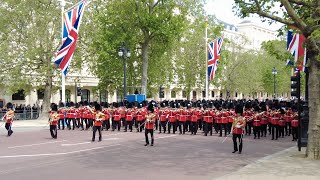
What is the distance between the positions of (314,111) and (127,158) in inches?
254

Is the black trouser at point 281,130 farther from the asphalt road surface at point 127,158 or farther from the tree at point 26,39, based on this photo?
the tree at point 26,39

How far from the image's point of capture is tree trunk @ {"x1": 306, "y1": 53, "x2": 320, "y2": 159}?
13.6 meters

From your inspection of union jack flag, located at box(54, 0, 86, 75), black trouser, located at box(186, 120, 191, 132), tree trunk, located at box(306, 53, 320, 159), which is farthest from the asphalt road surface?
union jack flag, located at box(54, 0, 86, 75)

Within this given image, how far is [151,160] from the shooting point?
13961mm

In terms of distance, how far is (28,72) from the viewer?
37.4m

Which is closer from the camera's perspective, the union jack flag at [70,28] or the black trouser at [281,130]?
the black trouser at [281,130]

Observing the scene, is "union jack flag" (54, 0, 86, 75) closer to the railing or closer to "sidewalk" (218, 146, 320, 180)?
"sidewalk" (218, 146, 320, 180)

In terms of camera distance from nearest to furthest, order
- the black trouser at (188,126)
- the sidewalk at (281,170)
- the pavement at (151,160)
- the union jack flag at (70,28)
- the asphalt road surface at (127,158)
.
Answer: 1. the sidewalk at (281,170)
2. the pavement at (151,160)
3. the asphalt road surface at (127,158)
4. the black trouser at (188,126)
5. the union jack flag at (70,28)

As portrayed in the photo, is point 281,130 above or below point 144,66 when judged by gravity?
below

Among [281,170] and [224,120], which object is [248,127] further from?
[281,170]

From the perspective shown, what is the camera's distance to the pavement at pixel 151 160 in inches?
444

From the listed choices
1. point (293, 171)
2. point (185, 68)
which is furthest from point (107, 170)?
point (185, 68)

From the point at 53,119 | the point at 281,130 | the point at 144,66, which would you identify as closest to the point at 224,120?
the point at 281,130

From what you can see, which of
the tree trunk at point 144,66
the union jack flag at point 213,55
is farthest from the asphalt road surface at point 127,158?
the tree trunk at point 144,66
